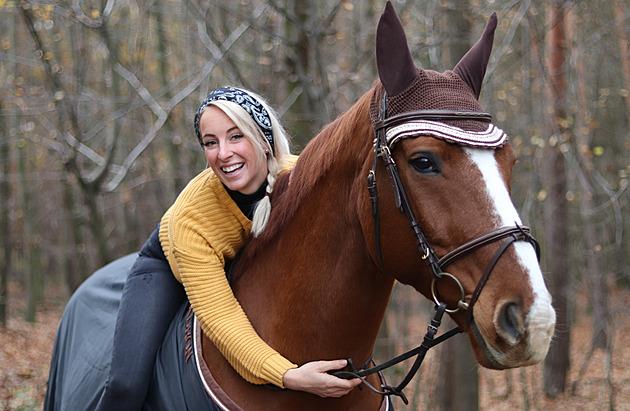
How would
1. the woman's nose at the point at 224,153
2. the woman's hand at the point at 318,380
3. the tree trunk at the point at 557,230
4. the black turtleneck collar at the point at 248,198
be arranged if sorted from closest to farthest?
1. the woman's hand at the point at 318,380
2. the woman's nose at the point at 224,153
3. the black turtleneck collar at the point at 248,198
4. the tree trunk at the point at 557,230

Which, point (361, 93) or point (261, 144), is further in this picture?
point (361, 93)

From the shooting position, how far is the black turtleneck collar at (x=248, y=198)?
285cm

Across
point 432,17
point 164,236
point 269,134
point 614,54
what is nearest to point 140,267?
point 164,236

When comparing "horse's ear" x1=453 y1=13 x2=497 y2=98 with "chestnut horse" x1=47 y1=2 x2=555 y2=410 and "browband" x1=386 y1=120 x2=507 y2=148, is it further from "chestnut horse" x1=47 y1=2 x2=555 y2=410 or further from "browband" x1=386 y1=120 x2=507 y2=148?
"browband" x1=386 y1=120 x2=507 y2=148

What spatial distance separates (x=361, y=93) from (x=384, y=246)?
672 centimetres

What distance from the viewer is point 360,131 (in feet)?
7.94

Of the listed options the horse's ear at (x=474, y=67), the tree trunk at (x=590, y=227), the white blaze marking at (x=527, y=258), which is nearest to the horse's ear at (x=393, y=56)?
the horse's ear at (x=474, y=67)

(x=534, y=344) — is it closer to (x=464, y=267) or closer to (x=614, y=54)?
(x=464, y=267)

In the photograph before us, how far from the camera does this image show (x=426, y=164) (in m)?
2.08

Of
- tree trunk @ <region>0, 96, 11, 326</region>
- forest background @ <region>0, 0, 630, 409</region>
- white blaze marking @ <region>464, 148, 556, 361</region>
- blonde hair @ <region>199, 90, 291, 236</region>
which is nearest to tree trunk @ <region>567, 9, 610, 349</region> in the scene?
forest background @ <region>0, 0, 630, 409</region>

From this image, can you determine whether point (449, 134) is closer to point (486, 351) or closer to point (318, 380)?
point (486, 351)

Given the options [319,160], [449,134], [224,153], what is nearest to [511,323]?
[449,134]

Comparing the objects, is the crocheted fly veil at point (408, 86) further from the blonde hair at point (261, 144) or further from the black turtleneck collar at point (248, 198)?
the black turtleneck collar at point (248, 198)

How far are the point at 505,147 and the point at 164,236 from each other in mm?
1758
